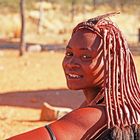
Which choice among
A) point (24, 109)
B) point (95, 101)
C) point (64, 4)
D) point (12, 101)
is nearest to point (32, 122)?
point (24, 109)

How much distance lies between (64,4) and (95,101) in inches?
1951

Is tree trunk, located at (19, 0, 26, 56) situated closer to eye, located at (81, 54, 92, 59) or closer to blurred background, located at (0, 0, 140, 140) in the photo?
blurred background, located at (0, 0, 140, 140)

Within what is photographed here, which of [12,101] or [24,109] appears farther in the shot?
[12,101]

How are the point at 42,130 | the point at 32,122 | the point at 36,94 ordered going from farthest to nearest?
the point at 36,94
the point at 32,122
the point at 42,130

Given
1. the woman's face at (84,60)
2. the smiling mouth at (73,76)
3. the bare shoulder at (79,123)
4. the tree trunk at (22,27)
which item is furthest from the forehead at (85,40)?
the tree trunk at (22,27)

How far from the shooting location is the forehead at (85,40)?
1.93 metres

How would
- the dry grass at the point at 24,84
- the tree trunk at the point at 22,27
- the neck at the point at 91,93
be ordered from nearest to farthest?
the neck at the point at 91,93 → the dry grass at the point at 24,84 → the tree trunk at the point at 22,27

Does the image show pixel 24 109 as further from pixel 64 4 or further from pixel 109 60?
pixel 64 4

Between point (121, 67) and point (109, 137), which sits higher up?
point (121, 67)

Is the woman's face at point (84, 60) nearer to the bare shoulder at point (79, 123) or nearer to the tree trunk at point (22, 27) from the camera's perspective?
the bare shoulder at point (79, 123)

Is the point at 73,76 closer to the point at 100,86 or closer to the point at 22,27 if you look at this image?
the point at 100,86

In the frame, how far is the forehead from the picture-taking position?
6.33ft

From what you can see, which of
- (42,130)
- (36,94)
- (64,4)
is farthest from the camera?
(64,4)

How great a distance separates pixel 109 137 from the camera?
1853mm
